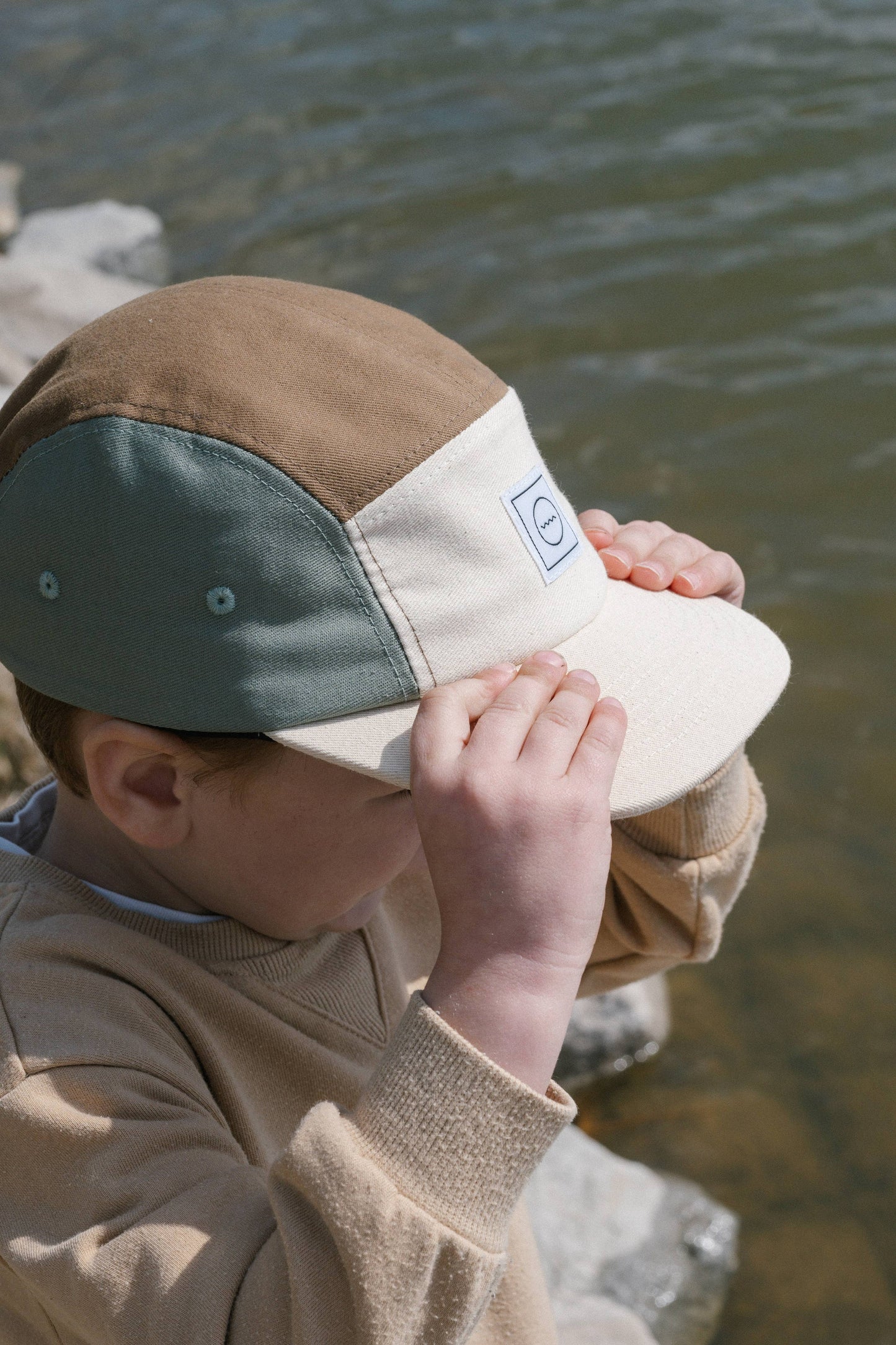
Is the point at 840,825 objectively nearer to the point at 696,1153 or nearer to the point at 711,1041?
the point at 711,1041

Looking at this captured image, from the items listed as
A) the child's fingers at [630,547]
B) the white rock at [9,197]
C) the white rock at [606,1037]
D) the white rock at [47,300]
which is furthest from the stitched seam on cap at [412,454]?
the white rock at [9,197]

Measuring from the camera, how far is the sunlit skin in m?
1.33

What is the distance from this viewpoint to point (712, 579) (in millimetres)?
1889

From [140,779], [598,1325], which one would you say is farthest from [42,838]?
[598,1325]

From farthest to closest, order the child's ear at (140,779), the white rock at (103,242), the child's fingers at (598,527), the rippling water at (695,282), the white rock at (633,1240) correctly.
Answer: the white rock at (103,242) < the rippling water at (695,282) < the white rock at (633,1240) < the child's fingers at (598,527) < the child's ear at (140,779)

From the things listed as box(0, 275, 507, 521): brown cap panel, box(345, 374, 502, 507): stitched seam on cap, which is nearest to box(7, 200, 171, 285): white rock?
box(0, 275, 507, 521): brown cap panel

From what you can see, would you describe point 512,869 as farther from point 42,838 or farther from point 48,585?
point 42,838

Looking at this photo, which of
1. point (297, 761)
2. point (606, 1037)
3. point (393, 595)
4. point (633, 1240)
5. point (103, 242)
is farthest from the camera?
point (103, 242)

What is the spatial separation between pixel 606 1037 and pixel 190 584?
7.86ft

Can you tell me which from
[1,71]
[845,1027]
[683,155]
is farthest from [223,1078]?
[1,71]

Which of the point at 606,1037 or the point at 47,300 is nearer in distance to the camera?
the point at 606,1037

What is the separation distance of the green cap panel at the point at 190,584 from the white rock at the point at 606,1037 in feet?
7.28

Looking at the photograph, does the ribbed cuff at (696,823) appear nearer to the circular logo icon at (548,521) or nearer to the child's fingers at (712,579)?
the child's fingers at (712,579)

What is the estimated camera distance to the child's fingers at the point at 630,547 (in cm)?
178
